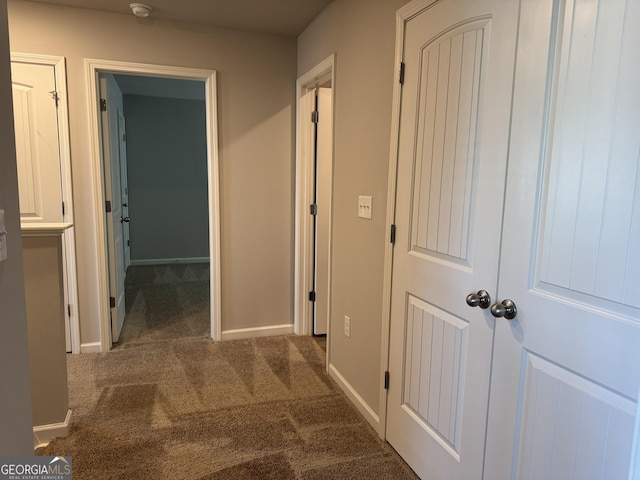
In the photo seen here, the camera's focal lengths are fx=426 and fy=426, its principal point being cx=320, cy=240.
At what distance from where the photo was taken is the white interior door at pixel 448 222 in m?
1.43

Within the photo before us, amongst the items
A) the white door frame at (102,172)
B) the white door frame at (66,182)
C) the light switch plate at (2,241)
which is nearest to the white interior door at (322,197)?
the white door frame at (102,172)

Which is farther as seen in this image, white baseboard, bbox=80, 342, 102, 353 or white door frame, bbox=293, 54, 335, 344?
white door frame, bbox=293, 54, 335, 344

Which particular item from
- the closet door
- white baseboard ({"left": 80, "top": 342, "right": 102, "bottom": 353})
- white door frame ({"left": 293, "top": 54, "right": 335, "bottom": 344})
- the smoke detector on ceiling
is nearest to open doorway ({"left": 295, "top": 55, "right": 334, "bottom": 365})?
white door frame ({"left": 293, "top": 54, "right": 335, "bottom": 344})

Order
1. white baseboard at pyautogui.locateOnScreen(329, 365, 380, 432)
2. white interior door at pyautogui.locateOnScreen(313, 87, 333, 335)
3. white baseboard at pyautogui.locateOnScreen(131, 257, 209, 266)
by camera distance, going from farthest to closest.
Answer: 1. white baseboard at pyautogui.locateOnScreen(131, 257, 209, 266)
2. white interior door at pyautogui.locateOnScreen(313, 87, 333, 335)
3. white baseboard at pyautogui.locateOnScreen(329, 365, 380, 432)

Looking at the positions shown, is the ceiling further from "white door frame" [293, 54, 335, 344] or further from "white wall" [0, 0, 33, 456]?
"white wall" [0, 0, 33, 456]

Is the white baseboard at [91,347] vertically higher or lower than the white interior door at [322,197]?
lower

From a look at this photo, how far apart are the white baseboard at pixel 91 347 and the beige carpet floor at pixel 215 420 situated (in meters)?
0.06

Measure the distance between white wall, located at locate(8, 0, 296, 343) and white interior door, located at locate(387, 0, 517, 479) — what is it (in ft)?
5.52

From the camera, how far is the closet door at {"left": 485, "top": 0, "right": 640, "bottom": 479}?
40.6 inches

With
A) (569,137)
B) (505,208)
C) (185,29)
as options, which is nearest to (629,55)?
(569,137)

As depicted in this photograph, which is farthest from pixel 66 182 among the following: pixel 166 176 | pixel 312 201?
pixel 166 176

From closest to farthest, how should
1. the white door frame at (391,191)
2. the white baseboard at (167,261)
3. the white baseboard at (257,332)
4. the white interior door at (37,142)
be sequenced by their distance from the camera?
1. the white door frame at (391,191)
2. the white interior door at (37,142)
3. the white baseboard at (257,332)
4. the white baseboard at (167,261)

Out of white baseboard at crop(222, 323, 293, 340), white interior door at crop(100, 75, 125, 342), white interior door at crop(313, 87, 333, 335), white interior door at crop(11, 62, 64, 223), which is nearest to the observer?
white interior door at crop(11, 62, 64, 223)

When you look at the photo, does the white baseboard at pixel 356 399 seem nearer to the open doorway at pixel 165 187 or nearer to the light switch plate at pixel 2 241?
the light switch plate at pixel 2 241
